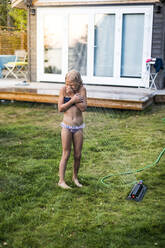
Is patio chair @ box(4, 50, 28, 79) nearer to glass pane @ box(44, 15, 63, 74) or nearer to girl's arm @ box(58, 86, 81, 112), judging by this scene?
glass pane @ box(44, 15, 63, 74)

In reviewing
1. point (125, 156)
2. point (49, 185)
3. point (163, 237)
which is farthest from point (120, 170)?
point (163, 237)

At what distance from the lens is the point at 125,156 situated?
471 centimetres

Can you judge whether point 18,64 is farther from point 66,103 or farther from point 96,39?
point 66,103

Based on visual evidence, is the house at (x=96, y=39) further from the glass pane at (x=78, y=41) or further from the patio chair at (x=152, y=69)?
the patio chair at (x=152, y=69)

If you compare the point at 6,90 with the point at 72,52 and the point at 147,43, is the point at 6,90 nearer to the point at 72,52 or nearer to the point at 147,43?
the point at 72,52

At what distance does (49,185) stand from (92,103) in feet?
13.7

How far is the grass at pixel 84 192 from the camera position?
271cm

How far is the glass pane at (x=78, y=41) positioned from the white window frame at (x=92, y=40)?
0.41ft

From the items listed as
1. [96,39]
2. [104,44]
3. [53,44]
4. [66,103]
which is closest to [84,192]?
[66,103]

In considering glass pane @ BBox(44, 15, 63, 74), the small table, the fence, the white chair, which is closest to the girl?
the white chair

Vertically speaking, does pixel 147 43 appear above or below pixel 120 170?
above

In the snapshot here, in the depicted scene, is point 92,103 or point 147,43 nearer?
point 92,103

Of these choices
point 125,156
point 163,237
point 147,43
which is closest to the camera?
point 163,237

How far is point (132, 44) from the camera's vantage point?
966cm
